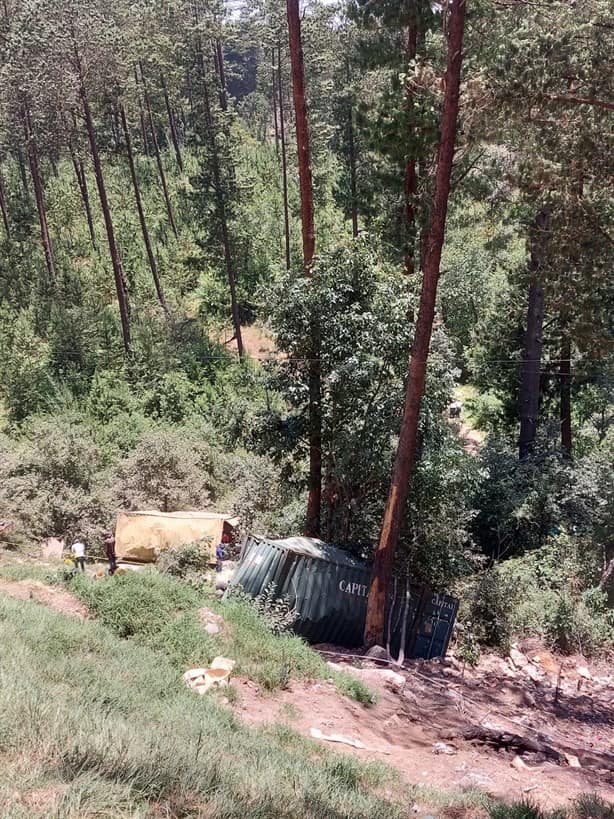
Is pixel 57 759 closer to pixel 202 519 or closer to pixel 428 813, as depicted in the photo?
pixel 428 813

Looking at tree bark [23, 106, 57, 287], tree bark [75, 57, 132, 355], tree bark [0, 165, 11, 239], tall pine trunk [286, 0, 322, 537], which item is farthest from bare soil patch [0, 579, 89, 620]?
tree bark [0, 165, 11, 239]

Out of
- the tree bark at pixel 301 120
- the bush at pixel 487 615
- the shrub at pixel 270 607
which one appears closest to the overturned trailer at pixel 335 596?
the shrub at pixel 270 607

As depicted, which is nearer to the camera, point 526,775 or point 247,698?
point 526,775

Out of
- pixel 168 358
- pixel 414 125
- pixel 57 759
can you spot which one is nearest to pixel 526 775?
pixel 57 759

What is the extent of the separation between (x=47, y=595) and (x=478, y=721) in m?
5.92

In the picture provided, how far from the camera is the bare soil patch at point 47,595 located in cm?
847

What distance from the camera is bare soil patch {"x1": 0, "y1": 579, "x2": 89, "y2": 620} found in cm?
847

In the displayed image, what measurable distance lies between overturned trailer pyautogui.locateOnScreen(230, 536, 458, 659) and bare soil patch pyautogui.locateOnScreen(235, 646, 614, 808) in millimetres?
733

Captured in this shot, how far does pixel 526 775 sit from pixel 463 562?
660 centimetres

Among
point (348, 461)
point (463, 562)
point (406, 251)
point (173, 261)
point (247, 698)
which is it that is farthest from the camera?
point (173, 261)

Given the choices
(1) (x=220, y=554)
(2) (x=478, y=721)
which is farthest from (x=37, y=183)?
(2) (x=478, y=721)

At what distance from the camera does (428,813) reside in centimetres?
502

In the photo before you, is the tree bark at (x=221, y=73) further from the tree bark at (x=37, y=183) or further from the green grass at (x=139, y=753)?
the green grass at (x=139, y=753)

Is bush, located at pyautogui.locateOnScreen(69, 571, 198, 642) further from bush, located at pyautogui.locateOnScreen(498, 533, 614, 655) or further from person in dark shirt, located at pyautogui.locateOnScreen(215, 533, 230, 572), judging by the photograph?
bush, located at pyautogui.locateOnScreen(498, 533, 614, 655)
